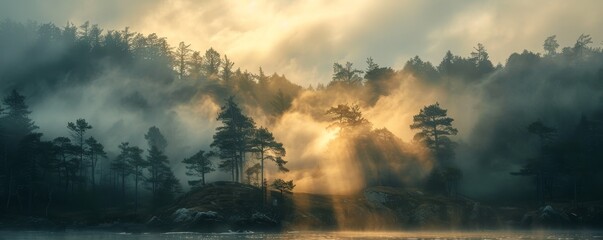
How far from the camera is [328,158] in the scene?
151 meters

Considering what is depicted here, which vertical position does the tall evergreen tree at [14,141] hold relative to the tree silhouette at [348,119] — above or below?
below

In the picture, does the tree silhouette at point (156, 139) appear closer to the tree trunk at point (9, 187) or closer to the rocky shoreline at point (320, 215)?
the rocky shoreline at point (320, 215)

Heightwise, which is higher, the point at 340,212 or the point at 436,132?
the point at 436,132

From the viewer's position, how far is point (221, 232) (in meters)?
99.8

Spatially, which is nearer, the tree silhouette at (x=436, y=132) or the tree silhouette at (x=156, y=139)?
the tree silhouette at (x=436, y=132)

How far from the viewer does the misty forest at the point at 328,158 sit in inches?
4542

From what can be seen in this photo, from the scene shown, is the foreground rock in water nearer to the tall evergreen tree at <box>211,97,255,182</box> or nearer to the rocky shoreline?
the rocky shoreline

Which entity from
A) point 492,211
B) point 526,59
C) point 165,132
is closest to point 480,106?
point 526,59

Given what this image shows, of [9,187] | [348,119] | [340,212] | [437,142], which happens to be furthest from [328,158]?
[9,187]

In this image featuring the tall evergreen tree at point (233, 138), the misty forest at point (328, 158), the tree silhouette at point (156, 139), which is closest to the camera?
the misty forest at point (328, 158)

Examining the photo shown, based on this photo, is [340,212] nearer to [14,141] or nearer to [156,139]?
[156,139]

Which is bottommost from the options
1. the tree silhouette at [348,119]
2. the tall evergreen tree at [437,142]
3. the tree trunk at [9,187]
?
the tree trunk at [9,187]

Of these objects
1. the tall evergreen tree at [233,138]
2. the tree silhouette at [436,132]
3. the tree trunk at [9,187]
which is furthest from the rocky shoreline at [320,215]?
the tree silhouette at [436,132]

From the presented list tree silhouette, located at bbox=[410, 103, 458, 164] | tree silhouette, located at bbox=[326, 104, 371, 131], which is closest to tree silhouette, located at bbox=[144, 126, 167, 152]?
tree silhouette, located at bbox=[326, 104, 371, 131]
